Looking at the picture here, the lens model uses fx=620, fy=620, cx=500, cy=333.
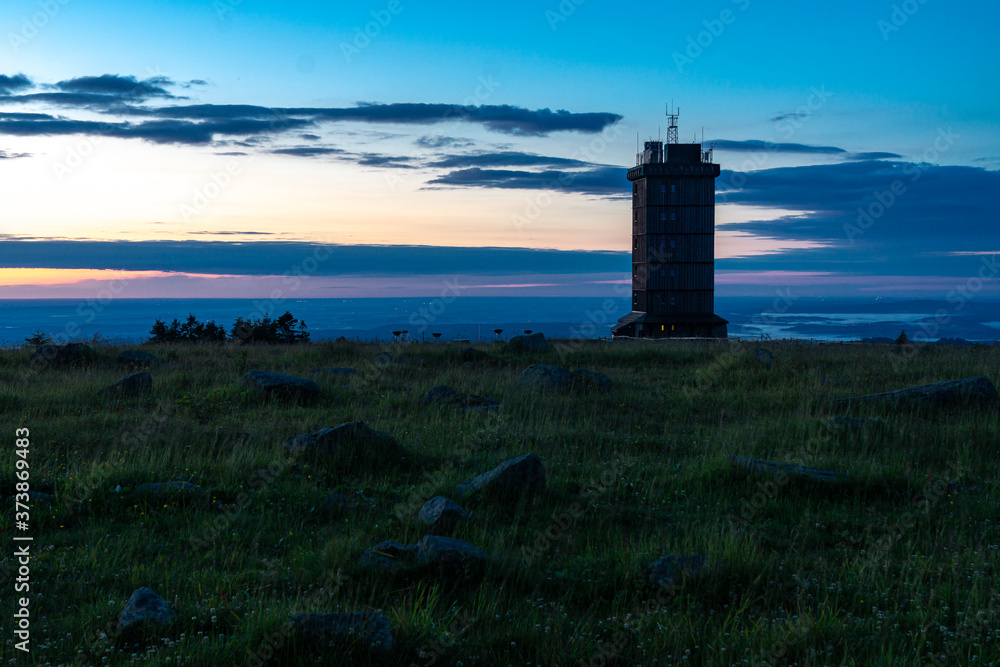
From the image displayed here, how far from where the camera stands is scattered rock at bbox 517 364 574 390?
1384 centimetres

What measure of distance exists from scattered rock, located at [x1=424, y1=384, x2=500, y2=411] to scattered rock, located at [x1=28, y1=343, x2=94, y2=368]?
10.7m

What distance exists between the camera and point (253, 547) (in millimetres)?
5621

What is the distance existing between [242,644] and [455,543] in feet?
5.87

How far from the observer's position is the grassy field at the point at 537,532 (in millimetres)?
4070

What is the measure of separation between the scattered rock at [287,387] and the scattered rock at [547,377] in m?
4.59

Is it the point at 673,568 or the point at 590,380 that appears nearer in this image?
the point at 673,568

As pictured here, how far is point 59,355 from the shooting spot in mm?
16516

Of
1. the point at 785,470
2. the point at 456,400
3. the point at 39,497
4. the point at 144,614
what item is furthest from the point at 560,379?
the point at 144,614

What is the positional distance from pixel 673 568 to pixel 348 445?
4.77 m

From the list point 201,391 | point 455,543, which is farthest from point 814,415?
point 201,391

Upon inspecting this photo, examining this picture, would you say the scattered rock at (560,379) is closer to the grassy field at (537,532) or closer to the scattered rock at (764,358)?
the grassy field at (537,532)

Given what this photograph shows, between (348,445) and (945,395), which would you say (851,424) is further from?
(348,445)

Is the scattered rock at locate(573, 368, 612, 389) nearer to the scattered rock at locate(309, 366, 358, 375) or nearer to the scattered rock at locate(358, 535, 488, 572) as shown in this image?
the scattered rock at locate(309, 366, 358, 375)

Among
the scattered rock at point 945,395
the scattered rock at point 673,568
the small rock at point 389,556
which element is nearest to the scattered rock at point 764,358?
the scattered rock at point 945,395
